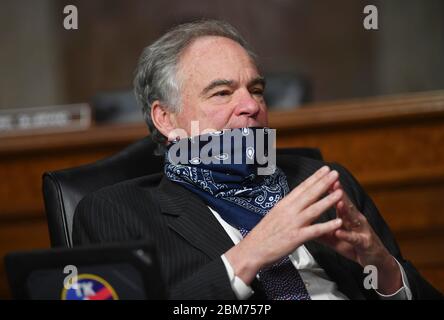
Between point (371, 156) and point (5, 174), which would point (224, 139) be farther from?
point (5, 174)

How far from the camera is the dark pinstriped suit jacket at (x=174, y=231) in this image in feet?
5.19

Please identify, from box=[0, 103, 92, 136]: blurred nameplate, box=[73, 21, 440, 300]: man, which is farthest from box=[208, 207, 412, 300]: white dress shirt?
box=[0, 103, 92, 136]: blurred nameplate

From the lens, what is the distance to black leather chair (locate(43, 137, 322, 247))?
68.4 inches

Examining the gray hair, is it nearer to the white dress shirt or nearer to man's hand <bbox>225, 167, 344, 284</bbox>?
the white dress shirt

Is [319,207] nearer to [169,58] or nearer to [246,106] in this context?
[246,106]

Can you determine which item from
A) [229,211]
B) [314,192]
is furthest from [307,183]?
[229,211]

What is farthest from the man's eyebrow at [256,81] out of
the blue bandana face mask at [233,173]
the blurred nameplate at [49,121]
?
the blurred nameplate at [49,121]

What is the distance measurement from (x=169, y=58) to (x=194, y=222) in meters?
0.44

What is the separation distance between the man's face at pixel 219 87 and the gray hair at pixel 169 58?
2 cm

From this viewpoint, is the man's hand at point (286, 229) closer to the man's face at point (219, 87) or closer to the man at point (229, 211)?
the man at point (229, 211)

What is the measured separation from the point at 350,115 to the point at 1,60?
3.26 metres

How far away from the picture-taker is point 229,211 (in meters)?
1.68
